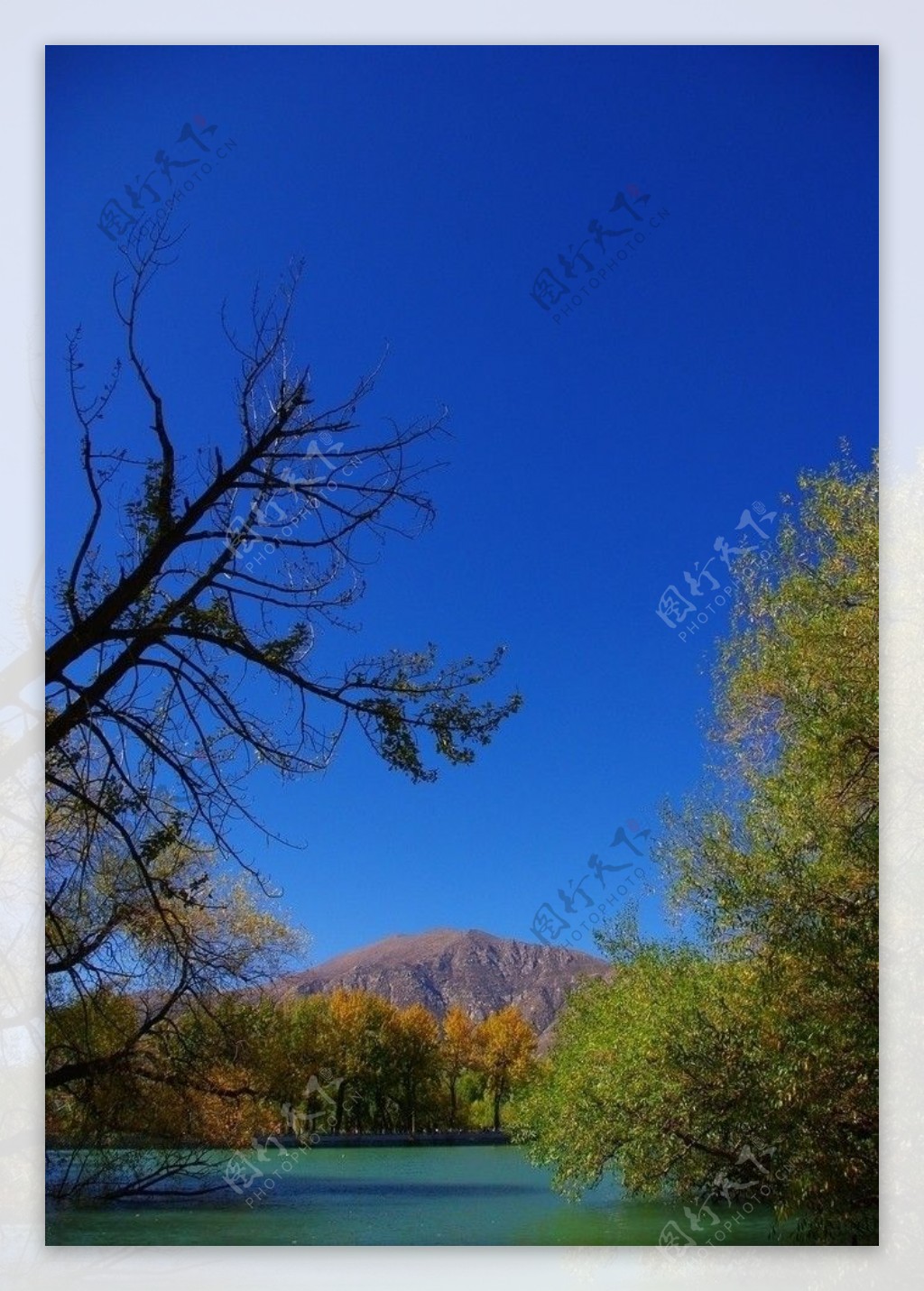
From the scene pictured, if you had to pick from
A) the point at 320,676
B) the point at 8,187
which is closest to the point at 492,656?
the point at 320,676

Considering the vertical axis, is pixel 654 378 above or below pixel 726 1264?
above

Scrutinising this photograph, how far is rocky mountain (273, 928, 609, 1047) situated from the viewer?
4.81 metres

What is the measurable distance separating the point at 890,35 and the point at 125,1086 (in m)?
4.65

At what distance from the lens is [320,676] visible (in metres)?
5.01

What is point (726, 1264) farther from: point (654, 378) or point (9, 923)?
point (654, 378)

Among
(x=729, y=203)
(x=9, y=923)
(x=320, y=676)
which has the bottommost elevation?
(x=9, y=923)

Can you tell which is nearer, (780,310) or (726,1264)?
(726,1264)
